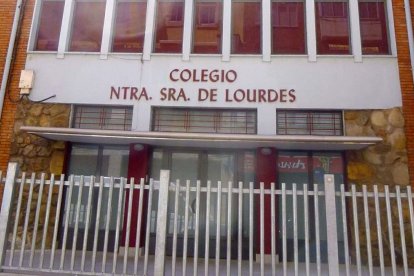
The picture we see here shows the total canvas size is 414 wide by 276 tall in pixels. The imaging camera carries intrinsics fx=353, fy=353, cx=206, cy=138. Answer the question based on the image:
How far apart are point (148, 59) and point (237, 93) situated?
2.76 meters

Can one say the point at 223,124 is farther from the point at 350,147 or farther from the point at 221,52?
the point at 350,147

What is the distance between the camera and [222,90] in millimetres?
9898

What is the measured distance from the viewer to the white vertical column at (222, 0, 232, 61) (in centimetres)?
1009

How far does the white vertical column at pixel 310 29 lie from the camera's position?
32.5 feet

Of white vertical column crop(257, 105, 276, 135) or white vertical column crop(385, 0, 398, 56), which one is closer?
white vertical column crop(257, 105, 276, 135)

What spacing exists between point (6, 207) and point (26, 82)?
518 centimetres

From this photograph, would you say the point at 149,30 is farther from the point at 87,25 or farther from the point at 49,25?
the point at 49,25

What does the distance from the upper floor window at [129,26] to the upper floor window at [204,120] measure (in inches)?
84.6

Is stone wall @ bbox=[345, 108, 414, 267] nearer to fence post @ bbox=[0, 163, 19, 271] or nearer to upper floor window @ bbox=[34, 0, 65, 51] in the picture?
fence post @ bbox=[0, 163, 19, 271]

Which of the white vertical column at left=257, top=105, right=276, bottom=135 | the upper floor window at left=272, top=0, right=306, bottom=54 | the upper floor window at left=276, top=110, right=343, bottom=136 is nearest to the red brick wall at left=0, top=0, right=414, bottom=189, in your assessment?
the upper floor window at left=276, top=110, right=343, bottom=136

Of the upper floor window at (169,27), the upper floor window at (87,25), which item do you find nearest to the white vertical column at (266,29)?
the upper floor window at (169,27)

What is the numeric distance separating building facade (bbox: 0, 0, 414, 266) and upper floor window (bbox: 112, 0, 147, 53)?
0.11ft

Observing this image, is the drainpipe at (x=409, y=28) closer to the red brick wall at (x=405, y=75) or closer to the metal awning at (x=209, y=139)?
the red brick wall at (x=405, y=75)

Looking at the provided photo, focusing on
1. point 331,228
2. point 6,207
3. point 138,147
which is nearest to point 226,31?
point 138,147
